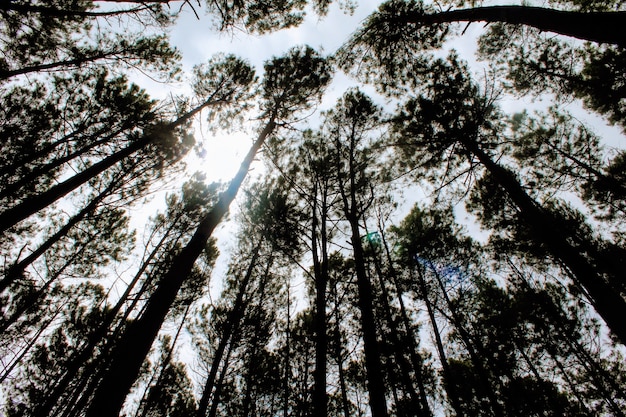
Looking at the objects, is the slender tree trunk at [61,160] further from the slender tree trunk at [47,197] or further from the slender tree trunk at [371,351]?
the slender tree trunk at [371,351]

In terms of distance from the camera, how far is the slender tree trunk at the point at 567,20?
2477 mm

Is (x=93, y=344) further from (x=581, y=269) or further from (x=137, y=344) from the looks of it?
(x=581, y=269)

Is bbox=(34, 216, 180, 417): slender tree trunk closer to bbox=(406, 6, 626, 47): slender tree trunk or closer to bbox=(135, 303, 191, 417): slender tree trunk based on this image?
bbox=(135, 303, 191, 417): slender tree trunk

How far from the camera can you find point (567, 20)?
2859mm

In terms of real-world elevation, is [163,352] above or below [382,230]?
below

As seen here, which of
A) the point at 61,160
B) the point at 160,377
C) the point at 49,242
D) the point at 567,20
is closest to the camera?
the point at 567,20

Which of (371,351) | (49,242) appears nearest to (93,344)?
(49,242)

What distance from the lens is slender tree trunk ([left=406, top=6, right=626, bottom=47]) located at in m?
2.48

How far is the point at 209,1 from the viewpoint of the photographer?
5297mm

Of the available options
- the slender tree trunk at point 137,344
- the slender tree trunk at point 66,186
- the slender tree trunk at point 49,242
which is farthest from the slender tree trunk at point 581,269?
the slender tree trunk at point 49,242

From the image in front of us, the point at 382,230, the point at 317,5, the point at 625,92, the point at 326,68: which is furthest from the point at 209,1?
the point at 625,92

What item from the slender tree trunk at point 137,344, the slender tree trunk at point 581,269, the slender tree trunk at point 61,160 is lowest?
the slender tree trunk at point 137,344

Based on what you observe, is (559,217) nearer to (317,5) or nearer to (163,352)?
(317,5)

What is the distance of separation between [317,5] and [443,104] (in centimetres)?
475
